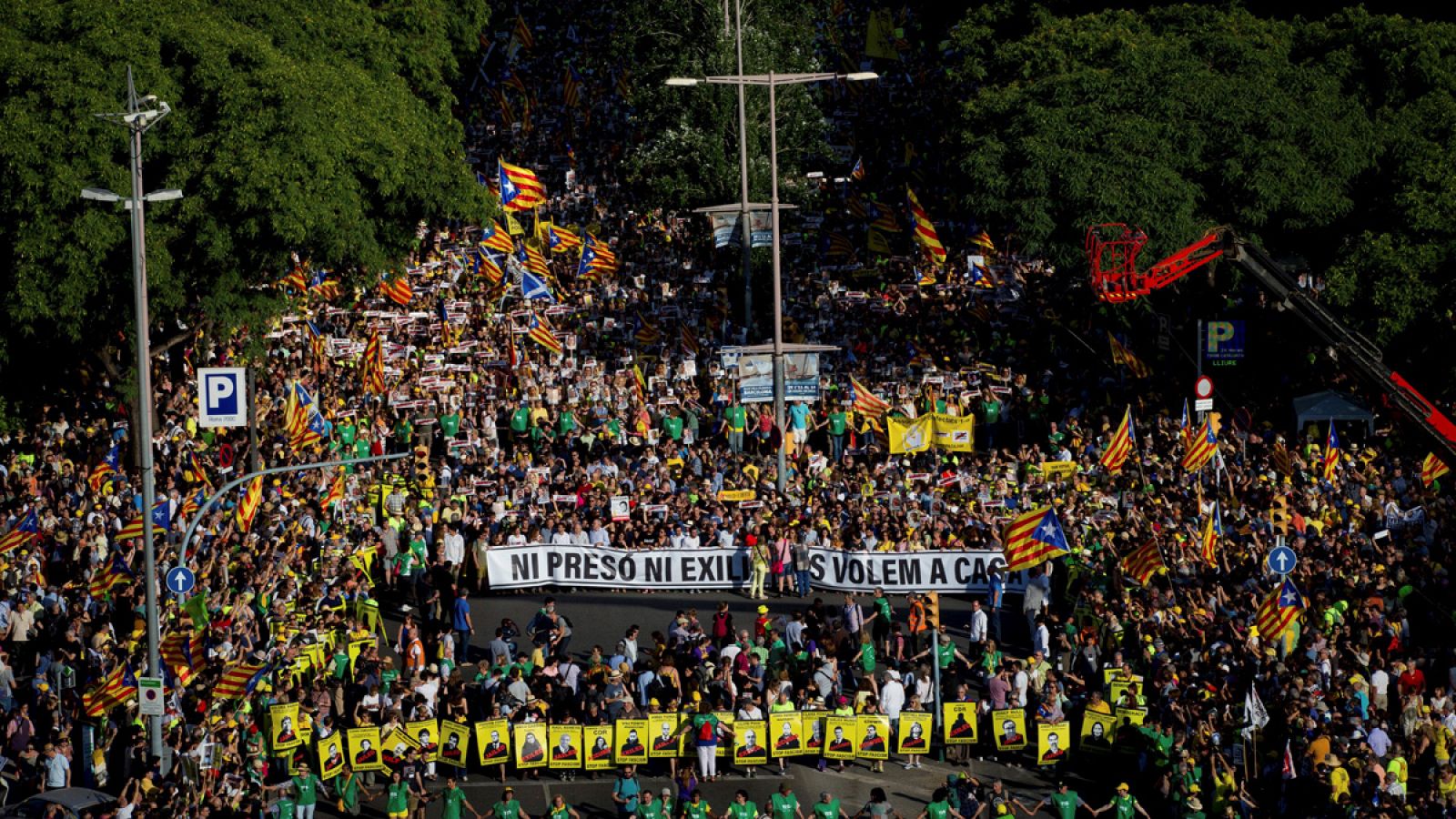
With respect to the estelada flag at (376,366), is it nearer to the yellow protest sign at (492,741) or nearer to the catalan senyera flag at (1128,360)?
the catalan senyera flag at (1128,360)

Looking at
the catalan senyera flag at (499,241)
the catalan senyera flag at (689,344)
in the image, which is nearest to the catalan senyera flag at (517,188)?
the catalan senyera flag at (499,241)

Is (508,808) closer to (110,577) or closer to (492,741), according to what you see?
(492,741)

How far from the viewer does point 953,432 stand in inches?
1891

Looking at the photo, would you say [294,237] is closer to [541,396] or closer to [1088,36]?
[541,396]

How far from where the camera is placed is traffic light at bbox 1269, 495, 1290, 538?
3981 centimetres

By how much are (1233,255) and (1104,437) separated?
12405 mm

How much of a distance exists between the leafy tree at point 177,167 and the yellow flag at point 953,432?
41.3 feet

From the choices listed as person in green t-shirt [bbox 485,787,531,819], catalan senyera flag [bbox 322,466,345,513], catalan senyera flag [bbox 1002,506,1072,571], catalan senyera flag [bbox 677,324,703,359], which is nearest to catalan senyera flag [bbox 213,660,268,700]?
person in green t-shirt [bbox 485,787,531,819]

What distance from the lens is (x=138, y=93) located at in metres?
48.6

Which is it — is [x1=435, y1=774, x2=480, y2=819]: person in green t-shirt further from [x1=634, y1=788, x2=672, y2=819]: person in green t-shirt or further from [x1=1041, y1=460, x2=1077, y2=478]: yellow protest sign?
[x1=1041, y1=460, x2=1077, y2=478]: yellow protest sign

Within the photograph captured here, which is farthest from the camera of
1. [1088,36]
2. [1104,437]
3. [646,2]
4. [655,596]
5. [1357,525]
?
[646,2]

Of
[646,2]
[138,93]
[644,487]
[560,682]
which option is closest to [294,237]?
[138,93]

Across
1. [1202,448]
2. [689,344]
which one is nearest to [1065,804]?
[1202,448]

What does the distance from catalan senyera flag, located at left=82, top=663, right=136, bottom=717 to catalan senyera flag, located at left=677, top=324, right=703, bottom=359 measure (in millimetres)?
21440
